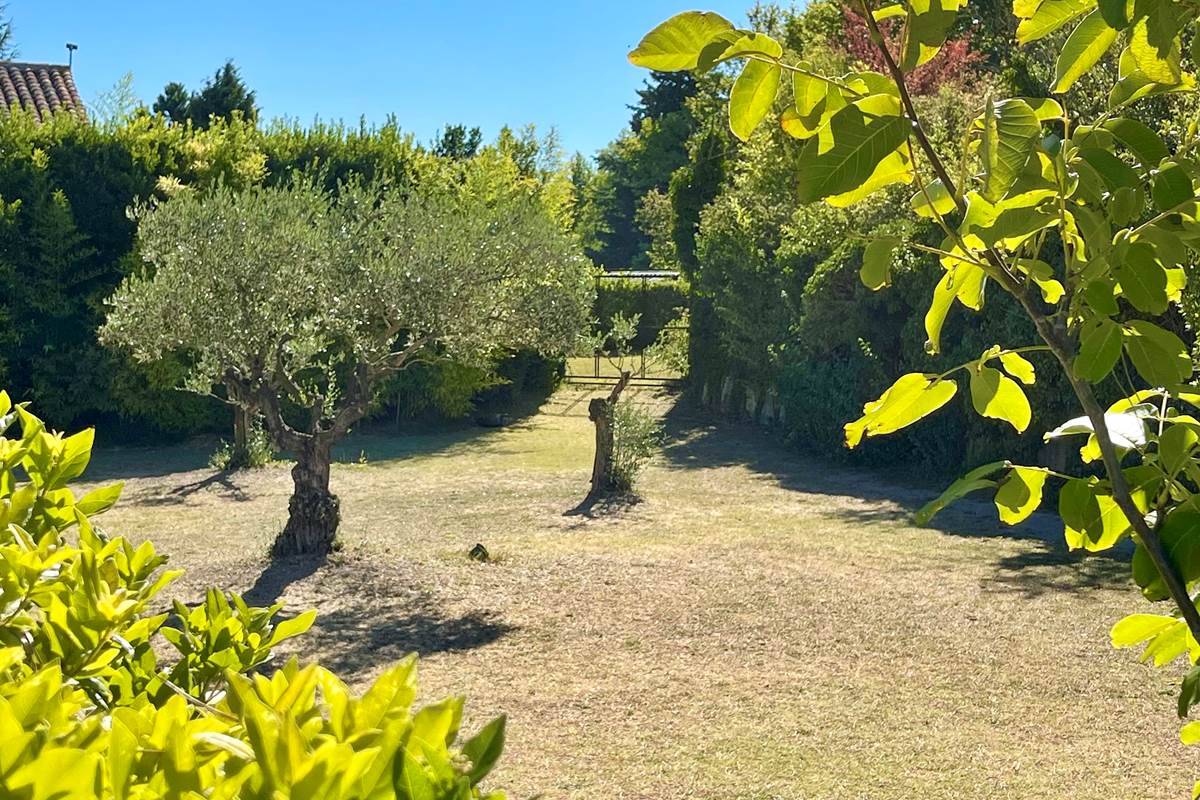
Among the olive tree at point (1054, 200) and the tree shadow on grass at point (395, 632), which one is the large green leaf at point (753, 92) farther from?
the tree shadow on grass at point (395, 632)

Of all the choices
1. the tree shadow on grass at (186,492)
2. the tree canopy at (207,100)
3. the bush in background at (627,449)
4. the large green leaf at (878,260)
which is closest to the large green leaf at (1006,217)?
the large green leaf at (878,260)

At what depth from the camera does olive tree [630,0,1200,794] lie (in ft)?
3.13

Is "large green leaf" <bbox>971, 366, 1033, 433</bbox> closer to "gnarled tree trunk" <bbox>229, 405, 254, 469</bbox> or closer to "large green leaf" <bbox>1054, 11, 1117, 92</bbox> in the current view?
"large green leaf" <bbox>1054, 11, 1117, 92</bbox>

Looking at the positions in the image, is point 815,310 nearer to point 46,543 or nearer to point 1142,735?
point 1142,735

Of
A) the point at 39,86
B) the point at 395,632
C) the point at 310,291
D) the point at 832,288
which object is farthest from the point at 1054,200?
the point at 39,86

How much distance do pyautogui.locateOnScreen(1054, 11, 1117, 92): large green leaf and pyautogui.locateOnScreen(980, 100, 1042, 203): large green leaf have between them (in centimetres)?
16

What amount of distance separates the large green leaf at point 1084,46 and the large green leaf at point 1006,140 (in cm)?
16

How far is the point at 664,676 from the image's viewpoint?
5.96m

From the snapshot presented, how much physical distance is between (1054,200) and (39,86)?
21.9 m

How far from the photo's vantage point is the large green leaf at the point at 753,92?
100cm

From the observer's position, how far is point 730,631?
6.77 metres

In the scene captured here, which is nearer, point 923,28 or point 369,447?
point 923,28

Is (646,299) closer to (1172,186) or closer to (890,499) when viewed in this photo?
(890,499)

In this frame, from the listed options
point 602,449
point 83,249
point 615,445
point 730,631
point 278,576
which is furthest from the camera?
point 83,249
